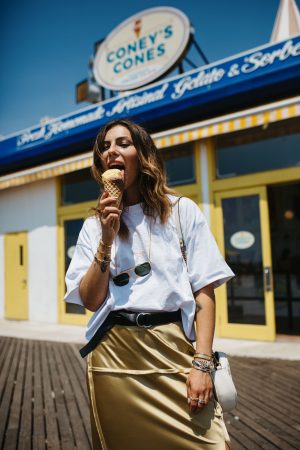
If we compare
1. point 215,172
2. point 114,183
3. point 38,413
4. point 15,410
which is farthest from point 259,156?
point 114,183

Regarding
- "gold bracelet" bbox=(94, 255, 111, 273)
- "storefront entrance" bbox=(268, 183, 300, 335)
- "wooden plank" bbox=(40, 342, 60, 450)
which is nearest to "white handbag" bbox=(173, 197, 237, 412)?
"gold bracelet" bbox=(94, 255, 111, 273)

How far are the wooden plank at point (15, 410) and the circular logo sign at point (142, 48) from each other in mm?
6894

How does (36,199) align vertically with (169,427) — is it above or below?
above

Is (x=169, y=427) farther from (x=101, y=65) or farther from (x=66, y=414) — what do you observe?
(x=101, y=65)

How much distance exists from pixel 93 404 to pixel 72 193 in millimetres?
8361

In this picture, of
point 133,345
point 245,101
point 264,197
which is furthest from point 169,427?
point 245,101

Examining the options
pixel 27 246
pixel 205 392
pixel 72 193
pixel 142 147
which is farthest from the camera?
pixel 27 246

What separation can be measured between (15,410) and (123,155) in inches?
134

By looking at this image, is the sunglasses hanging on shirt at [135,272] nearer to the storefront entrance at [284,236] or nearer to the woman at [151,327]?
the woman at [151,327]

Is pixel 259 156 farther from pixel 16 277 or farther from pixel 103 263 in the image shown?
pixel 16 277

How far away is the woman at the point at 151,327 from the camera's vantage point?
139cm

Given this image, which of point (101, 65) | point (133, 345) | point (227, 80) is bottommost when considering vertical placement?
point (133, 345)

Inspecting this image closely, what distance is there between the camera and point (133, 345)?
145cm

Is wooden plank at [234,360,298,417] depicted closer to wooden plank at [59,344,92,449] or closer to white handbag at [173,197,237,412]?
wooden plank at [59,344,92,449]
